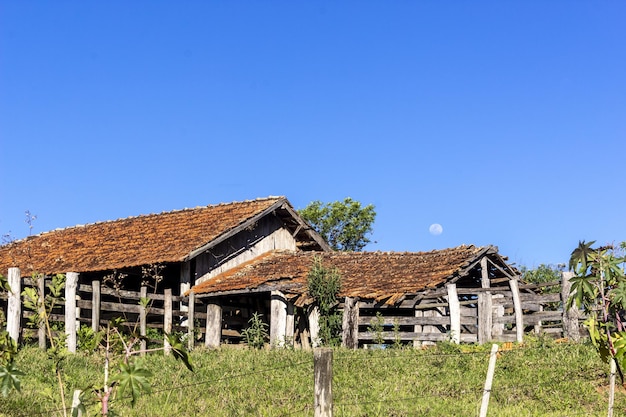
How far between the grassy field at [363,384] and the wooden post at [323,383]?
232 centimetres

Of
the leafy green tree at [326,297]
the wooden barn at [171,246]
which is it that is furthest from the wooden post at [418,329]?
the wooden barn at [171,246]

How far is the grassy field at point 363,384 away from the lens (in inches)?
437

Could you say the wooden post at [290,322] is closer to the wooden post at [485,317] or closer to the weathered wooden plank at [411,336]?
the weathered wooden plank at [411,336]

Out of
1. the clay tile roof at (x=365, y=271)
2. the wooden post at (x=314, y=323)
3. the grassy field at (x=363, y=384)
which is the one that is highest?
the clay tile roof at (x=365, y=271)

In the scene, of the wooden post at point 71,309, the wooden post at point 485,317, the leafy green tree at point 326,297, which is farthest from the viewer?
the leafy green tree at point 326,297

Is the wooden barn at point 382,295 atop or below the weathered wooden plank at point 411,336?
atop

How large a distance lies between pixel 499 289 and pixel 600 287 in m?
16.4

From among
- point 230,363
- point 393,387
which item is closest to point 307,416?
point 393,387

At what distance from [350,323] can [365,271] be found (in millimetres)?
3709

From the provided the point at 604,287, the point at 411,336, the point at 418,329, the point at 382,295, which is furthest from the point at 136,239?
the point at 604,287

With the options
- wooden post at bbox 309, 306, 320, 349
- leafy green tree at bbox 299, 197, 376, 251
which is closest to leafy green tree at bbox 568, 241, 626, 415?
wooden post at bbox 309, 306, 320, 349

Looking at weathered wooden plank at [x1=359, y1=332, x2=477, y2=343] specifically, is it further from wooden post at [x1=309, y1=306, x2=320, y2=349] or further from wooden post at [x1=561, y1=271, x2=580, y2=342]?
wooden post at [x1=561, y1=271, x2=580, y2=342]

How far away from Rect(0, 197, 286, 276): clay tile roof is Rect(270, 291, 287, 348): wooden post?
3157 mm

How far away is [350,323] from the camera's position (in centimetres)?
2061
